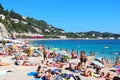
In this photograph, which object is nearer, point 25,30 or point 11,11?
point 25,30

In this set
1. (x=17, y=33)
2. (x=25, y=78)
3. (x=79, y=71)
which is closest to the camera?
(x=25, y=78)

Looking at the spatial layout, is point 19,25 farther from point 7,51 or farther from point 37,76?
point 37,76

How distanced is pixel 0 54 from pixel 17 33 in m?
111

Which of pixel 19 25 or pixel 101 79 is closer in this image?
pixel 101 79

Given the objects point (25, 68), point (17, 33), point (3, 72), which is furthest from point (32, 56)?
point (17, 33)

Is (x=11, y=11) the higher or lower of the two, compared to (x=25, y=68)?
higher

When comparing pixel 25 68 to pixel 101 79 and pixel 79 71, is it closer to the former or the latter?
pixel 79 71

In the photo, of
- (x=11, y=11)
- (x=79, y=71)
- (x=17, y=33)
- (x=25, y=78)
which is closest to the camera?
(x=25, y=78)

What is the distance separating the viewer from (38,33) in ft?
616

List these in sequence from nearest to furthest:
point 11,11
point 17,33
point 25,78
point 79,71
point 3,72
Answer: point 25,78
point 3,72
point 79,71
point 17,33
point 11,11

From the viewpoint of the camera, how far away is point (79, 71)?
20000 millimetres

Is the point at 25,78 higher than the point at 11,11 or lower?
lower

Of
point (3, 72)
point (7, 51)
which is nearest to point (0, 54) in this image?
point (7, 51)

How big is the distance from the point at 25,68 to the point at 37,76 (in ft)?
12.9
